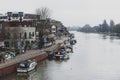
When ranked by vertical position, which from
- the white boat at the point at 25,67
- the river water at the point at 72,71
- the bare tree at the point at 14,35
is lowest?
the river water at the point at 72,71

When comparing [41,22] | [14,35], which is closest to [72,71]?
[14,35]

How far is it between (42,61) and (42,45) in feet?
41.1

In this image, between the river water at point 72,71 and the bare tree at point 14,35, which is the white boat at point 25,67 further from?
the bare tree at point 14,35

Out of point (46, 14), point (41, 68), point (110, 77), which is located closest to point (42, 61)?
point (41, 68)

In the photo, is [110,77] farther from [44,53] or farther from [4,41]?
[4,41]

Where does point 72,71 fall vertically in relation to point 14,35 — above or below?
below

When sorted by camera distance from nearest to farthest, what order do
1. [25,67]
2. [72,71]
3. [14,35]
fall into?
[25,67], [72,71], [14,35]

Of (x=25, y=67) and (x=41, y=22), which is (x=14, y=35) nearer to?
(x=25, y=67)

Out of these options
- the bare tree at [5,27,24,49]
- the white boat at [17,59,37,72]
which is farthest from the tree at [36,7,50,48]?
the white boat at [17,59,37,72]

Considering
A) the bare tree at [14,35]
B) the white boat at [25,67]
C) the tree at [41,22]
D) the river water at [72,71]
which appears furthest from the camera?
the tree at [41,22]

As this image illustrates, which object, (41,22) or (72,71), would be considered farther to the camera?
(41,22)

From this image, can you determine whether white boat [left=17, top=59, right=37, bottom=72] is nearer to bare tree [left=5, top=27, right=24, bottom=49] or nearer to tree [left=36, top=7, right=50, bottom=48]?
bare tree [left=5, top=27, right=24, bottom=49]

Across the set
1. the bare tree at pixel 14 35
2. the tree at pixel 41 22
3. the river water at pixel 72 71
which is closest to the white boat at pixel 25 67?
the river water at pixel 72 71

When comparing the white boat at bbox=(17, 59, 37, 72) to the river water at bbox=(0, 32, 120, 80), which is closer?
the river water at bbox=(0, 32, 120, 80)
